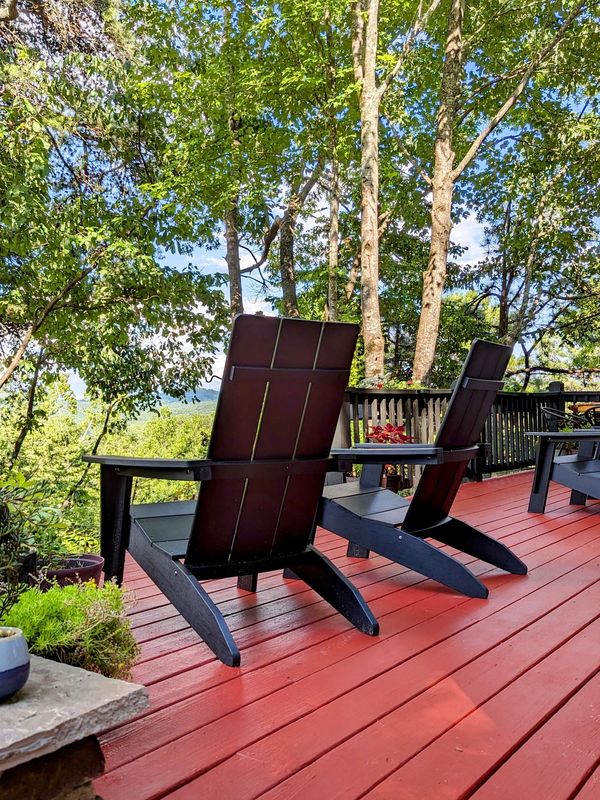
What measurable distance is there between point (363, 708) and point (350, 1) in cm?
1054

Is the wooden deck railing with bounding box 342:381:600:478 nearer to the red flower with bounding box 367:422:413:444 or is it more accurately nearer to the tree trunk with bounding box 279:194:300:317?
the red flower with bounding box 367:422:413:444

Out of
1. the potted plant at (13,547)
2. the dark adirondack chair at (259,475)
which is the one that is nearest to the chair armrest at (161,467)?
the dark adirondack chair at (259,475)

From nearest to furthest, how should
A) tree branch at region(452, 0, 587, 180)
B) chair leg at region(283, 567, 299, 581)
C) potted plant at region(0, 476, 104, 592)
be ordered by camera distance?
potted plant at region(0, 476, 104, 592) < chair leg at region(283, 567, 299, 581) < tree branch at region(452, 0, 587, 180)

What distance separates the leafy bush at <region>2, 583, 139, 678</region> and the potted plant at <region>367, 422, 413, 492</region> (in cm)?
364

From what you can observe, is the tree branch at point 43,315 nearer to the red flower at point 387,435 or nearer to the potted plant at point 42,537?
the red flower at point 387,435

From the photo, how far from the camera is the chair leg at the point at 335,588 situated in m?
2.36

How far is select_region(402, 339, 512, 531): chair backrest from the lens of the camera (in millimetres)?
→ 2879

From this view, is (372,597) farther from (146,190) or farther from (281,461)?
(146,190)

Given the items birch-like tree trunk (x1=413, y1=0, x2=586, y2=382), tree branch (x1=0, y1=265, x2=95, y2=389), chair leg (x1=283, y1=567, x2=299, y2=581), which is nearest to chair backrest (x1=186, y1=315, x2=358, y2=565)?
→ chair leg (x1=283, y1=567, x2=299, y2=581)

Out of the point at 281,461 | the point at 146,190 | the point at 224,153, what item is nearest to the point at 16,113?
the point at 146,190

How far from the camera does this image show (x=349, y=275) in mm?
15438

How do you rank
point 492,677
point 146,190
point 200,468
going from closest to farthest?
1. point 492,677
2. point 200,468
3. point 146,190

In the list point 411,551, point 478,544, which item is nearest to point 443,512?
point 478,544

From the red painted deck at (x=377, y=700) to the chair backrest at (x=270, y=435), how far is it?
356 millimetres
